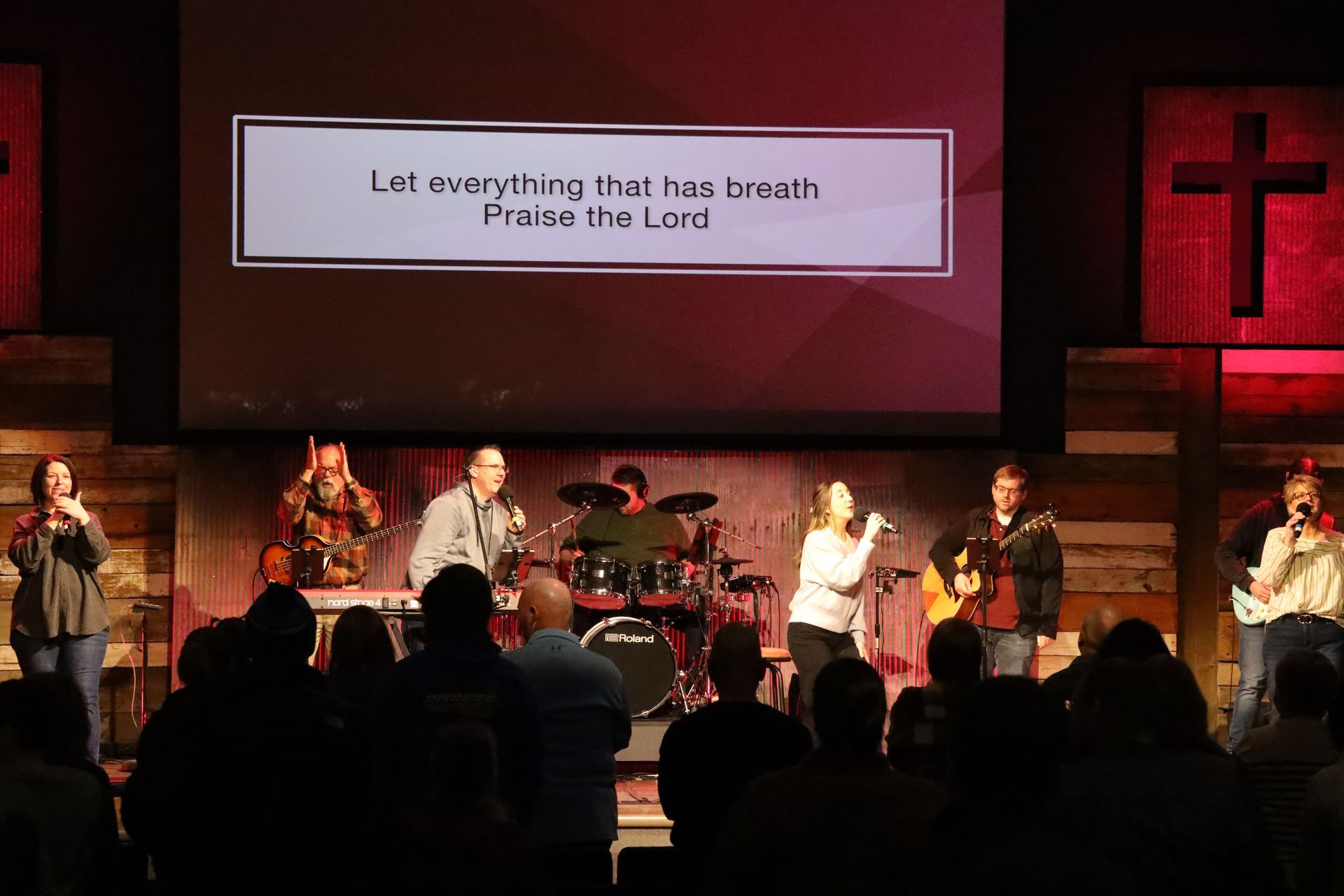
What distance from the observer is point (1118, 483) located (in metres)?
9.25

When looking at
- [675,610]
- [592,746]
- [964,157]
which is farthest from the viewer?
[964,157]

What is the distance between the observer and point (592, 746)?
13.8 ft

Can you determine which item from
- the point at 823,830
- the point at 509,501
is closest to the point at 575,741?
the point at 823,830

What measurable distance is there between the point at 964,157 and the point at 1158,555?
2.68 meters

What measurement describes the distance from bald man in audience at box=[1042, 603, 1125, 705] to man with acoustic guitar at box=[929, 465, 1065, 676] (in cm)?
253

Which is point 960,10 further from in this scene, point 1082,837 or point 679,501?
point 1082,837

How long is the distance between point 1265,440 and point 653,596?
159 inches

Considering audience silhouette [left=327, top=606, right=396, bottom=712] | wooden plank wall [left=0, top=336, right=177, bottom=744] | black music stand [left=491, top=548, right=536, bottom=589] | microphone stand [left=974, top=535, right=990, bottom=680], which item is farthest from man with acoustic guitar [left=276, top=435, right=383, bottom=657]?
audience silhouette [left=327, top=606, right=396, bottom=712]

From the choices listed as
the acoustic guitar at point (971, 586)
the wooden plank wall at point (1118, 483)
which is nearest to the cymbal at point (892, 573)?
the acoustic guitar at point (971, 586)

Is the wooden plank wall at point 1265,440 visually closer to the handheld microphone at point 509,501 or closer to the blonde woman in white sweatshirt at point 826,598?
the blonde woman in white sweatshirt at point 826,598

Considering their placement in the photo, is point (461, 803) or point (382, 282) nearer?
point (461, 803)

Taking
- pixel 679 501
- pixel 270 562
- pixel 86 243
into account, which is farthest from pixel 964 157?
pixel 86 243

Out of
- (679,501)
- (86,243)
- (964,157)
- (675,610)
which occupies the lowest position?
(675,610)

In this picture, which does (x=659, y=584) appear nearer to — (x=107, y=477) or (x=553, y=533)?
(x=553, y=533)
